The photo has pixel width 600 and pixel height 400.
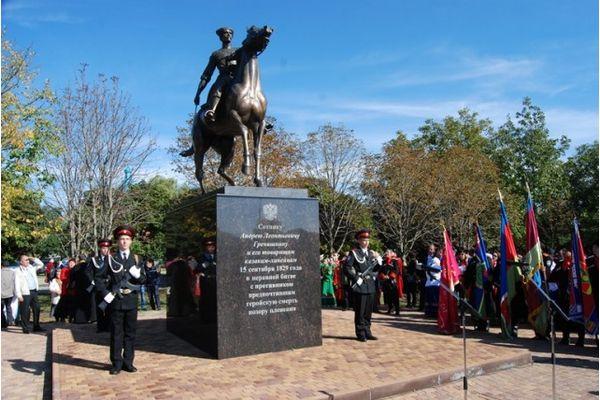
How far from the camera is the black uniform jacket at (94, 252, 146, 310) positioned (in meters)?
7.50

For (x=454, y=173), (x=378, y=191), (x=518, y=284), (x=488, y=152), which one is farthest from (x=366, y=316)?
(x=488, y=152)

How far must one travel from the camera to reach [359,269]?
9.60m

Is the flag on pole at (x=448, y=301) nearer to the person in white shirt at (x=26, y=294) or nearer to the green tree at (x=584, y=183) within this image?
the person in white shirt at (x=26, y=294)

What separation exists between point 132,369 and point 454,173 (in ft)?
104

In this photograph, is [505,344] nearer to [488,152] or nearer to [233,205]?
[233,205]

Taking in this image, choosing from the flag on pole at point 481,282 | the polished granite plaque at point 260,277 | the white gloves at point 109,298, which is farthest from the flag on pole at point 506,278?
the white gloves at point 109,298

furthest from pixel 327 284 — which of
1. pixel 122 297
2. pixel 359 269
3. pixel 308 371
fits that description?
pixel 122 297

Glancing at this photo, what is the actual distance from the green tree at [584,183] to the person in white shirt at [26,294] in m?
44.8

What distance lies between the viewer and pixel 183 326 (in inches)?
384

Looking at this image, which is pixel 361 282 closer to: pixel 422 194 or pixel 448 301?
pixel 448 301

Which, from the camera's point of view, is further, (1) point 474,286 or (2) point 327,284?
(2) point 327,284

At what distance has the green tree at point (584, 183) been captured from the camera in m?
45.7

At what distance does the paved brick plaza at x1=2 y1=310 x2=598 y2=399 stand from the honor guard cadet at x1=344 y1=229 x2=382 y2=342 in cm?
32

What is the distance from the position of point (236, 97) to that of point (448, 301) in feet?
20.5
